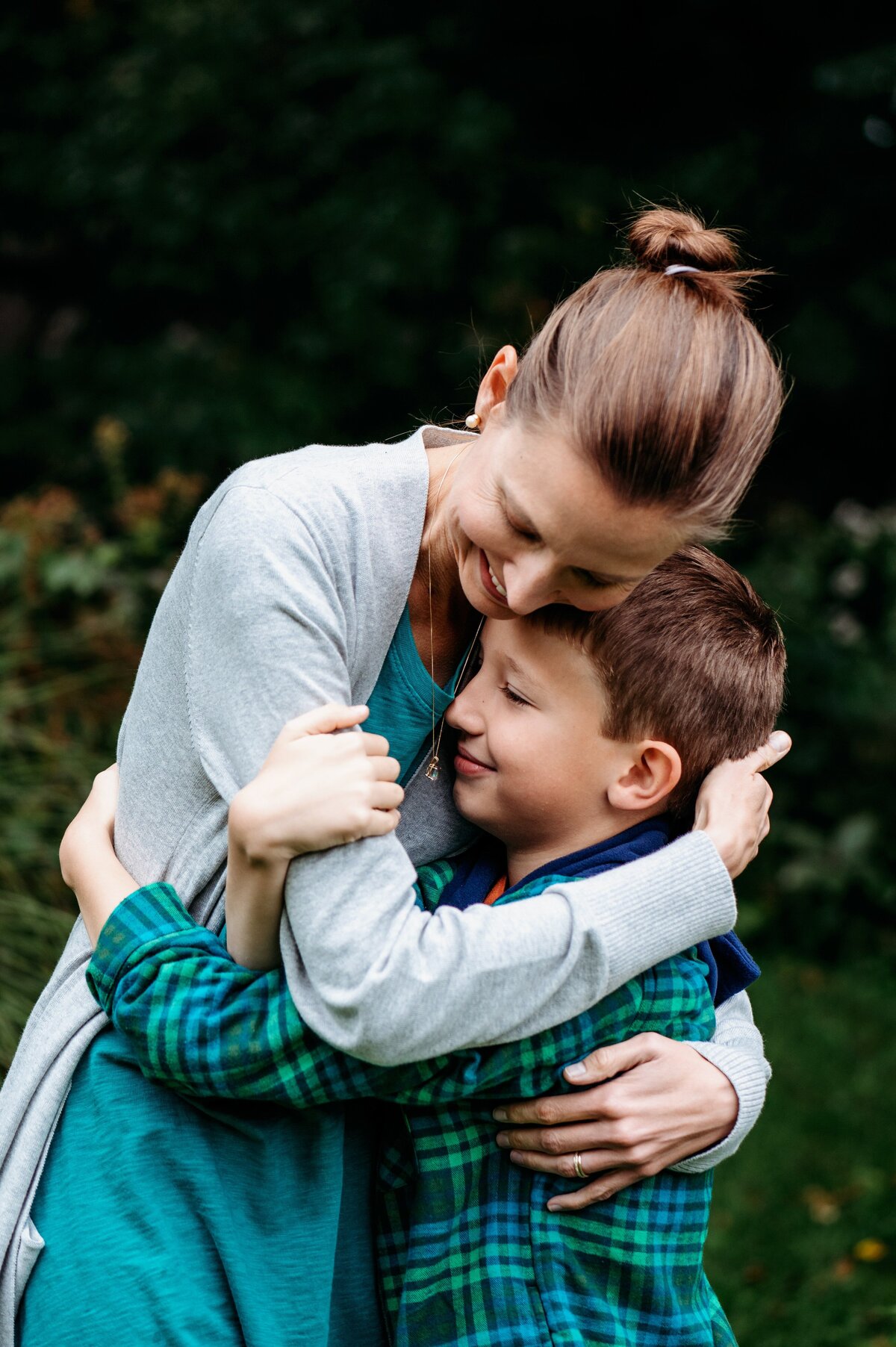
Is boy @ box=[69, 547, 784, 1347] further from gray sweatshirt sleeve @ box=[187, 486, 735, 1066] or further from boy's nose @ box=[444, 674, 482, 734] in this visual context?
gray sweatshirt sleeve @ box=[187, 486, 735, 1066]

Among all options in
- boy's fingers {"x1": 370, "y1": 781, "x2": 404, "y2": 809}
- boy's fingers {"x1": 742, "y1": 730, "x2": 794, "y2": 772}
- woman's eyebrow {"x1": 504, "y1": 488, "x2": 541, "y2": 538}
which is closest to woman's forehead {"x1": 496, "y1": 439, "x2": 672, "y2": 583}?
woman's eyebrow {"x1": 504, "y1": 488, "x2": 541, "y2": 538}

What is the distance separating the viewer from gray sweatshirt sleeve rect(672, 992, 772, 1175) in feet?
6.03

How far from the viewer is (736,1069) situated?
1876 mm

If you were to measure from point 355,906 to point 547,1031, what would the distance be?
1.20ft

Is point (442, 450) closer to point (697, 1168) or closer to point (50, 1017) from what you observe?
point (50, 1017)

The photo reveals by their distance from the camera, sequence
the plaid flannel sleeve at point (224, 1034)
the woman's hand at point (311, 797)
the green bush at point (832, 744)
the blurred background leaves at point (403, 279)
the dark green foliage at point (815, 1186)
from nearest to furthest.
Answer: the woman's hand at point (311, 797), the plaid flannel sleeve at point (224, 1034), the dark green foliage at point (815, 1186), the blurred background leaves at point (403, 279), the green bush at point (832, 744)

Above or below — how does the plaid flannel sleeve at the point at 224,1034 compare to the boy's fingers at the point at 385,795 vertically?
below

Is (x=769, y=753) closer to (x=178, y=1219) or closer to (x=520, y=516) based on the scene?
(x=520, y=516)

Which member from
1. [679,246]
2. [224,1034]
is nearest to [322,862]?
[224,1034]

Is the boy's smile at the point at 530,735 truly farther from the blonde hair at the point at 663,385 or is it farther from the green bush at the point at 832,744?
the green bush at the point at 832,744

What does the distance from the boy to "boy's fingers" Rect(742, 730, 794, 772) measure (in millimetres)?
20

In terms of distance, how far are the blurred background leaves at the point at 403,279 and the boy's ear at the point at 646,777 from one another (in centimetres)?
238

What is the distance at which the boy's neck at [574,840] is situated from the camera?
1944 mm

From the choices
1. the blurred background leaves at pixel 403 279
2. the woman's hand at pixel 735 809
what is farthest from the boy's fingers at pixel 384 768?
the blurred background leaves at pixel 403 279
